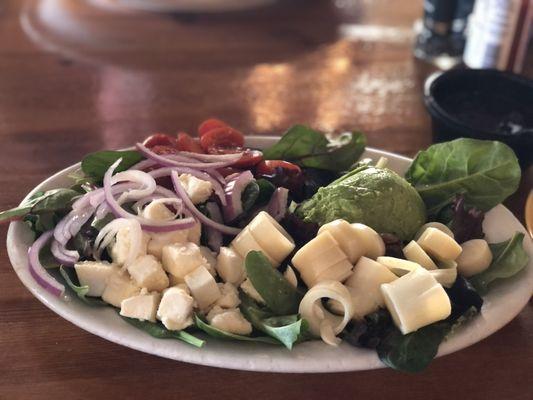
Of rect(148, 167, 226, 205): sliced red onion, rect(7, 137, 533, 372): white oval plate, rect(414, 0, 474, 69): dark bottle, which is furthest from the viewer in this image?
rect(414, 0, 474, 69): dark bottle

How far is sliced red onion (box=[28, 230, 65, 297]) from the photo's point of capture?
40.8 inches

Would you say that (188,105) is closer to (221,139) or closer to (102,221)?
(221,139)

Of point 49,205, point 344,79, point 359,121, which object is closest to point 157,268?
point 49,205

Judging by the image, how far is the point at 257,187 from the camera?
4.19 feet

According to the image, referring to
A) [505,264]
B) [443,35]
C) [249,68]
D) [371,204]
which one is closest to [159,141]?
[371,204]

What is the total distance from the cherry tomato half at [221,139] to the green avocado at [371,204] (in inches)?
10.6

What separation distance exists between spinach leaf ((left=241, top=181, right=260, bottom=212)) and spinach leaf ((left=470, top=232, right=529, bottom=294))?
0.44 m

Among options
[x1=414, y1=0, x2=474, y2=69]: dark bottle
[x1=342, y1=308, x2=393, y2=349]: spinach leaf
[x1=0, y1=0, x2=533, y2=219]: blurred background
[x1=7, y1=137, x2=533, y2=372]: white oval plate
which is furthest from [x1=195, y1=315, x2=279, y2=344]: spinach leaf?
[x1=414, y1=0, x2=474, y2=69]: dark bottle

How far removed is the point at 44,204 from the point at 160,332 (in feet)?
1.23

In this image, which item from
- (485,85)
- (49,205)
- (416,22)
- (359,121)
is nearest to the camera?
(49,205)

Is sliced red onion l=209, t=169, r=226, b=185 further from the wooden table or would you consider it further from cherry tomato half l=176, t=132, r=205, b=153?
the wooden table

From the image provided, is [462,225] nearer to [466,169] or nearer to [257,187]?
[466,169]

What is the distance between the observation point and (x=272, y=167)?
4.44 ft

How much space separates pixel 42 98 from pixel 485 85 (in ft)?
4.44
